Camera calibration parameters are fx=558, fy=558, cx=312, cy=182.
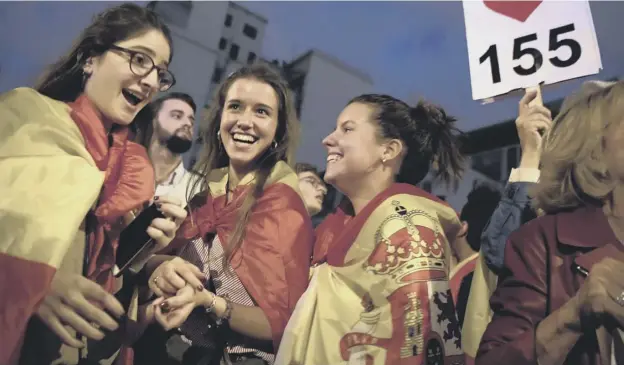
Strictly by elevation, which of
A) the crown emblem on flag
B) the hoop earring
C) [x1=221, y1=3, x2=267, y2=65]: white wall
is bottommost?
the crown emblem on flag

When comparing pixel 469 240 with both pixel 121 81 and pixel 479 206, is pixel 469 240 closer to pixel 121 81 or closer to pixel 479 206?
pixel 479 206

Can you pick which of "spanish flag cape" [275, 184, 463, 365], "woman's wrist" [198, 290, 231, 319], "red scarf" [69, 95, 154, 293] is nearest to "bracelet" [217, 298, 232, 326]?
"woman's wrist" [198, 290, 231, 319]

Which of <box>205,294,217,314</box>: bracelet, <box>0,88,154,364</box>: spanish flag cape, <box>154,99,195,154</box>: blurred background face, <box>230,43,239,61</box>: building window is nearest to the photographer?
<box>0,88,154,364</box>: spanish flag cape

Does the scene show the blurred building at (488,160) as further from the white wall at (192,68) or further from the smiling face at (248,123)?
the white wall at (192,68)

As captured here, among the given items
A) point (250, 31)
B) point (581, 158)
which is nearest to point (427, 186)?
point (581, 158)

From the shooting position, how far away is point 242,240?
1182 mm

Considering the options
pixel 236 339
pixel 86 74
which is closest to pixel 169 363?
→ pixel 236 339

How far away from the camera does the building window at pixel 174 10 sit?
140cm

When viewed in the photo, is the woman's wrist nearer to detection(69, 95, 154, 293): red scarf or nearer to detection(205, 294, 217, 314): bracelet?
detection(205, 294, 217, 314): bracelet

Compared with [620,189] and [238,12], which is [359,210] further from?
[238,12]

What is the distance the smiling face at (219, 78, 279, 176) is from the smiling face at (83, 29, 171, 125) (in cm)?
18

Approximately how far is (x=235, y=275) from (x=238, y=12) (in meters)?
0.79

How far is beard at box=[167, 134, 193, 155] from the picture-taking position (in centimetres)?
133

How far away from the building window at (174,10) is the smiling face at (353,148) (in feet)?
1.60
